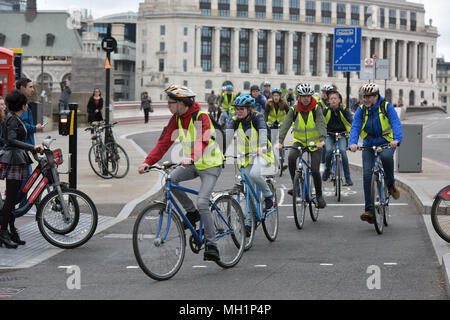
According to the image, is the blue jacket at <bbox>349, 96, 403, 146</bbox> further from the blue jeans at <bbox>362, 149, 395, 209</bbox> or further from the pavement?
the pavement

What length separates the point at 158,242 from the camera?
7.27m

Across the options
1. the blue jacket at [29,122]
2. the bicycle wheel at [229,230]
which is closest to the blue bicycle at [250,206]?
the bicycle wheel at [229,230]

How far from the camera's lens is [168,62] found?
448ft

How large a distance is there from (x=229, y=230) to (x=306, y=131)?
390 centimetres

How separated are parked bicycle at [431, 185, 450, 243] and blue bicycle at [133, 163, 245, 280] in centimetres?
238

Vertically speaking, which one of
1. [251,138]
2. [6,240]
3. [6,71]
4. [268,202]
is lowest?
[6,240]

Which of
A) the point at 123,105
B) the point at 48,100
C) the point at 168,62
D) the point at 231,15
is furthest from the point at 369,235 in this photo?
the point at 231,15

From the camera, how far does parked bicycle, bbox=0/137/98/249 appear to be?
9258mm

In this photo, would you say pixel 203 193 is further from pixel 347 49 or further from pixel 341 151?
pixel 347 49

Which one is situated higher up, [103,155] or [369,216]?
[103,155]

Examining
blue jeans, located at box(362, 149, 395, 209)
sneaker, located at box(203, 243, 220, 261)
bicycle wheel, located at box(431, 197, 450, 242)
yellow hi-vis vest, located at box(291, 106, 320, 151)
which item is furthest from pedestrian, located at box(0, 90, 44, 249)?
bicycle wheel, located at box(431, 197, 450, 242)

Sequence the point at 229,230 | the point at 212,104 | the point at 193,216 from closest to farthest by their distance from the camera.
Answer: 1. the point at 193,216
2. the point at 229,230
3. the point at 212,104

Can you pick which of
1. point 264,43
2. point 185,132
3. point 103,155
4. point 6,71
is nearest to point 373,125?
point 185,132
